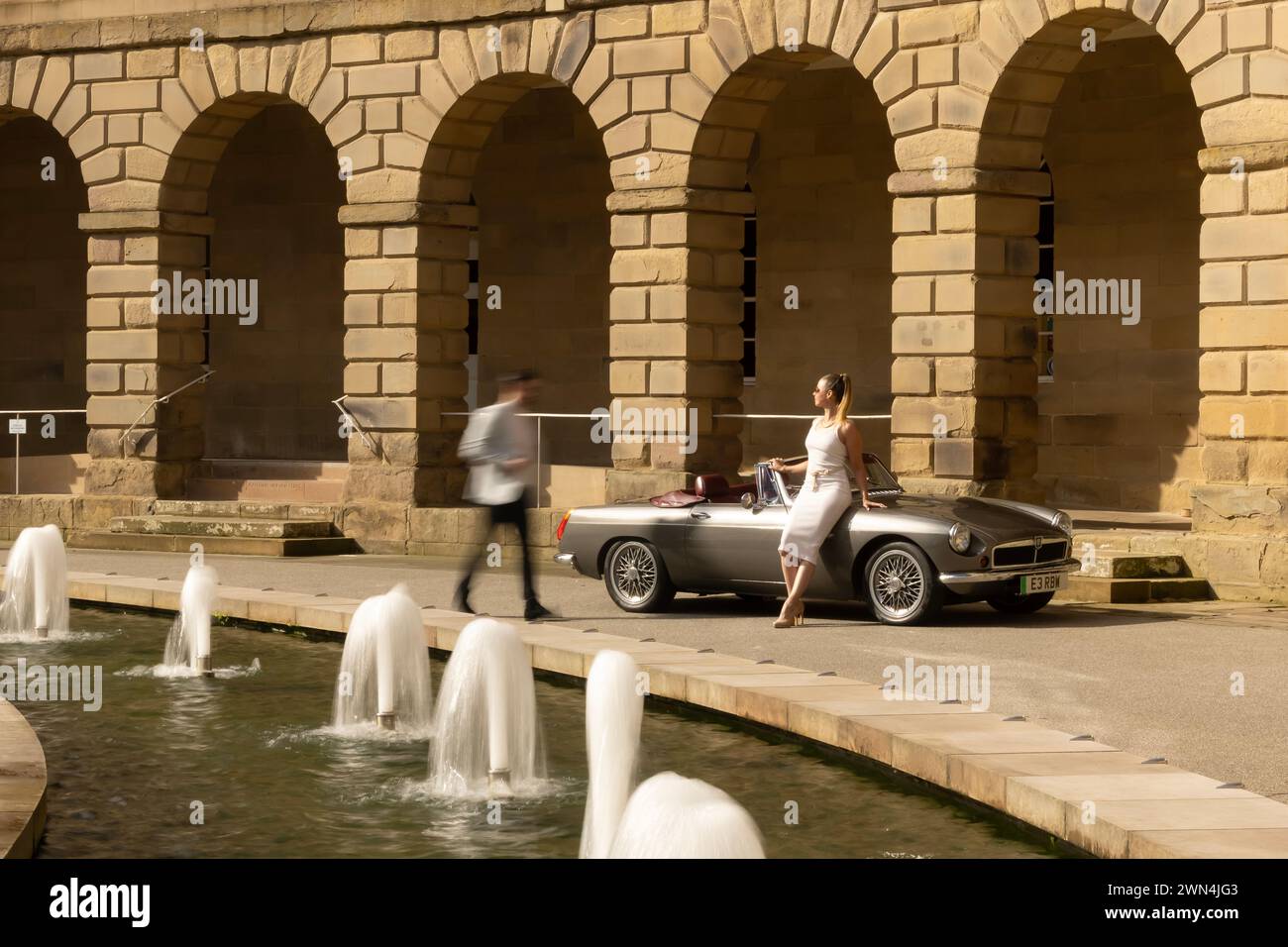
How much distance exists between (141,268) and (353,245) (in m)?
2.90

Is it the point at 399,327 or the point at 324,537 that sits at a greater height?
the point at 399,327

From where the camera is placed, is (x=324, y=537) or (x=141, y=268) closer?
(x=324, y=537)

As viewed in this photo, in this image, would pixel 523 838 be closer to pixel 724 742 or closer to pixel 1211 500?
pixel 724 742

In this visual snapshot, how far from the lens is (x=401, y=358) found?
74.6 ft

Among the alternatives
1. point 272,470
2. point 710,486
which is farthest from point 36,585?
point 272,470

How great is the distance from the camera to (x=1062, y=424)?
22328 millimetres

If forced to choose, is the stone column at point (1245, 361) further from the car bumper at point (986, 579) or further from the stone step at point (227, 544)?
the stone step at point (227, 544)

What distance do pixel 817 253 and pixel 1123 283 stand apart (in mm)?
4032

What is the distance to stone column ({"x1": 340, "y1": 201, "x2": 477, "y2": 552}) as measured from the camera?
22609 millimetres

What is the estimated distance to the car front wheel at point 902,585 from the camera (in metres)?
14.4

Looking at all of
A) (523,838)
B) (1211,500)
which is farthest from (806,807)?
(1211,500)

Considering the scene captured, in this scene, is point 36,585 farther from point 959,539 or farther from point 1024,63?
point 1024,63

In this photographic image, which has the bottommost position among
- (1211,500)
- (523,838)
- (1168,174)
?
(523,838)

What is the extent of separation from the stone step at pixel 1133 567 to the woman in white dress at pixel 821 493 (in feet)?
10.3
